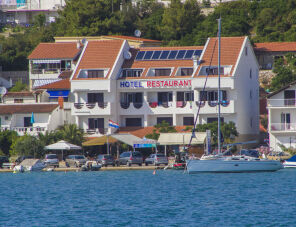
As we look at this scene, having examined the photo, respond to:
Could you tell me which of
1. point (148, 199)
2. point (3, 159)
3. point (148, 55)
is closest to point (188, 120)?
point (148, 55)

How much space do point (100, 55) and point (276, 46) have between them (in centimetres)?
2564

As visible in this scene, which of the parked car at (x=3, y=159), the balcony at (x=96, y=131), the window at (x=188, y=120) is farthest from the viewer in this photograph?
the window at (x=188, y=120)

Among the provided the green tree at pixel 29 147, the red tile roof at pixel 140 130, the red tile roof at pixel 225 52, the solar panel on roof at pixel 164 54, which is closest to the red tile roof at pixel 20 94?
the red tile roof at pixel 140 130

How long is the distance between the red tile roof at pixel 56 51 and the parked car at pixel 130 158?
1044 inches

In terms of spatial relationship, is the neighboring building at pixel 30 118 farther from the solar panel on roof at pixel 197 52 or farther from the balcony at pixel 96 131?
the solar panel on roof at pixel 197 52

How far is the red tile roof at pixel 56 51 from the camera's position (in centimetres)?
10606

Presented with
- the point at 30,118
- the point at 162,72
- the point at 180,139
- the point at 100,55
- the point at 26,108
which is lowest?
the point at 180,139

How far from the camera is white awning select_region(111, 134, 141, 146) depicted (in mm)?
85812

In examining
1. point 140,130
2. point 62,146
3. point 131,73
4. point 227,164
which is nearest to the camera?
point 227,164

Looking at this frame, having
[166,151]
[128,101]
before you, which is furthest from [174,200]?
[128,101]

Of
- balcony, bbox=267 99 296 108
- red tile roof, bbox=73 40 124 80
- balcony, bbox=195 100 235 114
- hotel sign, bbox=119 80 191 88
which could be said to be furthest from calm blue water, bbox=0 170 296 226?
red tile roof, bbox=73 40 124 80

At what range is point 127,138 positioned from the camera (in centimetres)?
8681

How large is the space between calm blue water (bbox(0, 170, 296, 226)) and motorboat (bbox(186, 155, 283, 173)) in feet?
2.58

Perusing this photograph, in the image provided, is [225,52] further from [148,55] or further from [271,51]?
[271,51]
